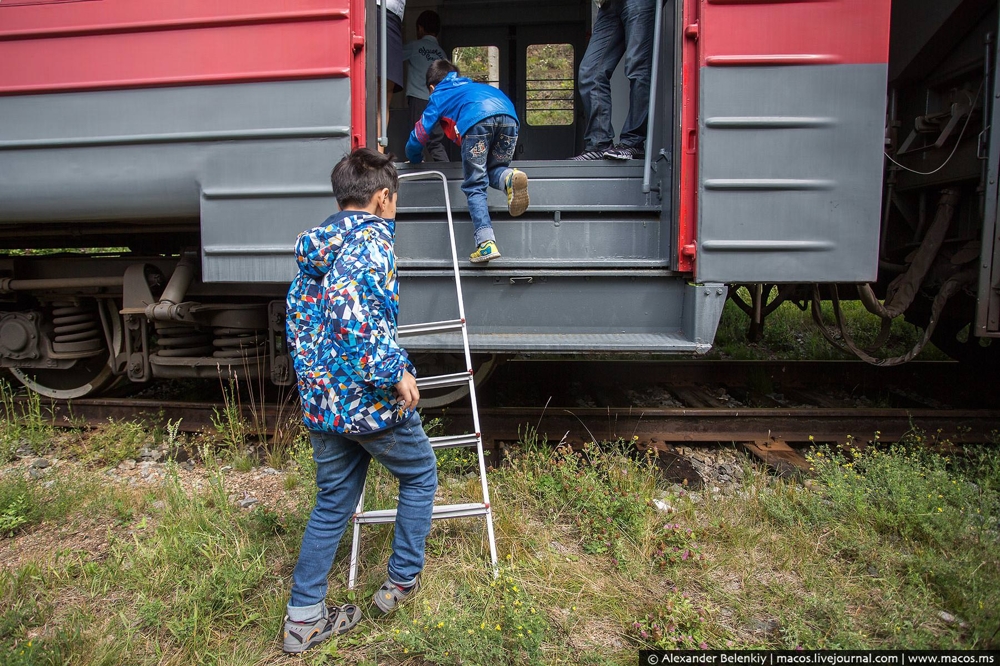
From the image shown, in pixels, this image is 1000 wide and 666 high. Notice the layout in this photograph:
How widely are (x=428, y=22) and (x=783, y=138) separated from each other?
3.06 m

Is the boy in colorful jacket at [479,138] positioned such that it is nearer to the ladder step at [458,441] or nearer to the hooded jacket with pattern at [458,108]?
the hooded jacket with pattern at [458,108]

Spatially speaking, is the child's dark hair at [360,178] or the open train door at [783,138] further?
the open train door at [783,138]

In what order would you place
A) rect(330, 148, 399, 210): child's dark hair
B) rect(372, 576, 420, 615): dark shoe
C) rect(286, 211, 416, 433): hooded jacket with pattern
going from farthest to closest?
rect(372, 576, 420, 615): dark shoe
rect(330, 148, 399, 210): child's dark hair
rect(286, 211, 416, 433): hooded jacket with pattern

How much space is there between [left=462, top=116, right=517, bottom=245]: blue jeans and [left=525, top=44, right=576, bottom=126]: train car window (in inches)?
83.6

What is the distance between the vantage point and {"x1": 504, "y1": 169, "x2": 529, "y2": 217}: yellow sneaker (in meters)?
3.38

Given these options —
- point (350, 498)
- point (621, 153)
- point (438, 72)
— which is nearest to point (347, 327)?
point (350, 498)

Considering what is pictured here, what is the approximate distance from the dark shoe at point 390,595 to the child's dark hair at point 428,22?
13.9 feet

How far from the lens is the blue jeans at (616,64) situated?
400cm

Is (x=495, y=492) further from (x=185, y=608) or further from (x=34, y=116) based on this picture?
(x=34, y=116)

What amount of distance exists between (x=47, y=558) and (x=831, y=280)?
12.8 feet

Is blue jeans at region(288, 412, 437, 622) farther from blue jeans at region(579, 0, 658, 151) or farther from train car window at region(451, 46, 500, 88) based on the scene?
train car window at region(451, 46, 500, 88)

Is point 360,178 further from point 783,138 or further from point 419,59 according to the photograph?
point 419,59

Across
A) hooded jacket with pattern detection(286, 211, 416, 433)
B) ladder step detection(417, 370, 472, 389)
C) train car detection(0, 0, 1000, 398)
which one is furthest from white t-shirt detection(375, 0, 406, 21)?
ladder step detection(417, 370, 472, 389)

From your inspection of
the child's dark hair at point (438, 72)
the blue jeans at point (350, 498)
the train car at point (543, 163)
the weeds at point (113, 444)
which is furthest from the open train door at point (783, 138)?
the weeds at point (113, 444)
